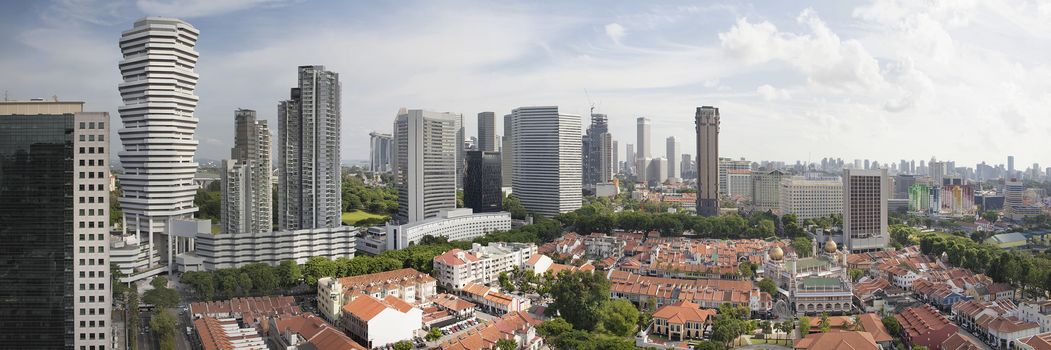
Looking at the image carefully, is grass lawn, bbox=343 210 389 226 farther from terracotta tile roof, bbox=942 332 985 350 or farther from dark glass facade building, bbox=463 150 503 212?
terracotta tile roof, bbox=942 332 985 350

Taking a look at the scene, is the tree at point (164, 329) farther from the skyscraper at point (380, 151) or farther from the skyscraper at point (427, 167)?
the skyscraper at point (380, 151)

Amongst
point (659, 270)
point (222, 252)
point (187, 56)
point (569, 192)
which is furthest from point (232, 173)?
point (569, 192)

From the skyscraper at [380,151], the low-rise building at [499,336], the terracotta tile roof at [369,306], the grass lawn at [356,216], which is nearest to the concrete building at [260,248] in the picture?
the terracotta tile roof at [369,306]

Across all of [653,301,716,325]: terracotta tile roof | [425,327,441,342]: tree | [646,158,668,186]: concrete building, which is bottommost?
[425,327,441,342]: tree

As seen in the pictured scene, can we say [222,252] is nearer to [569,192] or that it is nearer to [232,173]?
[232,173]

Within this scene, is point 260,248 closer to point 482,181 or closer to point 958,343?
point 482,181

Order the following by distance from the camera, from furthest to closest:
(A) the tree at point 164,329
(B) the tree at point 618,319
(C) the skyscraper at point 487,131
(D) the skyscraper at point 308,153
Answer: (C) the skyscraper at point 487,131
(D) the skyscraper at point 308,153
(B) the tree at point 618,319
(A) the tree at point 164,329

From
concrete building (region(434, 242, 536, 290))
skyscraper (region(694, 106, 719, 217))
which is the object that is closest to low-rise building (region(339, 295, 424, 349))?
concrete building (region(434, 242, 536, 290))
